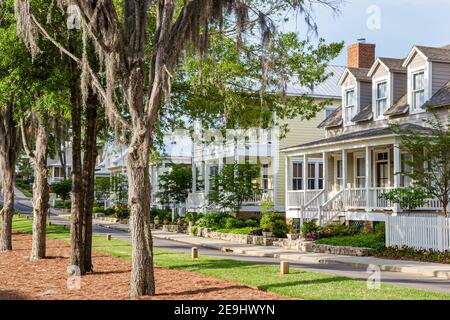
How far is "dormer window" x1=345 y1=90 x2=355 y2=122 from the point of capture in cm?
3186

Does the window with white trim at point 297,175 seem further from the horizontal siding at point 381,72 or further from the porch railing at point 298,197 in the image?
the horizontal siding at point 381,72

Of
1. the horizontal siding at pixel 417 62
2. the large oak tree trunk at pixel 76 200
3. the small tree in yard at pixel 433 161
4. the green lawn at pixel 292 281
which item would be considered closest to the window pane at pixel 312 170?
the horizontal siding at pixel 417 62

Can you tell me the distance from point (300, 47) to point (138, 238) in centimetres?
1257

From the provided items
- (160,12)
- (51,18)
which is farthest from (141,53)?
(51,18)

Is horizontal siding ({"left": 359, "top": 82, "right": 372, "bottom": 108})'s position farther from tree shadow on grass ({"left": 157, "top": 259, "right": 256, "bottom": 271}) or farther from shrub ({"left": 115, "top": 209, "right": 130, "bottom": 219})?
shrub ({"left": 115, "top": 209, "right": 130, "bottom": 219})

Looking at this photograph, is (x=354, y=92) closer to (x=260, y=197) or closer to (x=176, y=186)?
(x=260, y=197)

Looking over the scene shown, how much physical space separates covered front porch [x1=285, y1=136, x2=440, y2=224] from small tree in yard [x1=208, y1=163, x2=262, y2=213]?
2.10 m

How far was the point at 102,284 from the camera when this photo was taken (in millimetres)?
13148

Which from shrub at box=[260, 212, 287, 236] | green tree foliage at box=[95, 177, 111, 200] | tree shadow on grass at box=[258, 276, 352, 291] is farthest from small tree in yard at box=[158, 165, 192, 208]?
tree shadow on grass at box=[258, 276, 352, 291]

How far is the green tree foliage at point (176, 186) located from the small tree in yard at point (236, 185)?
939cm

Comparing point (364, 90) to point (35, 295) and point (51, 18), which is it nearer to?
point (51, 18)

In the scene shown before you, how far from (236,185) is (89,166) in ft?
61.4

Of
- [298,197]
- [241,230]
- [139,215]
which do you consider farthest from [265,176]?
[139,215]

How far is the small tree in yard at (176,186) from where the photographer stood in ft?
143
